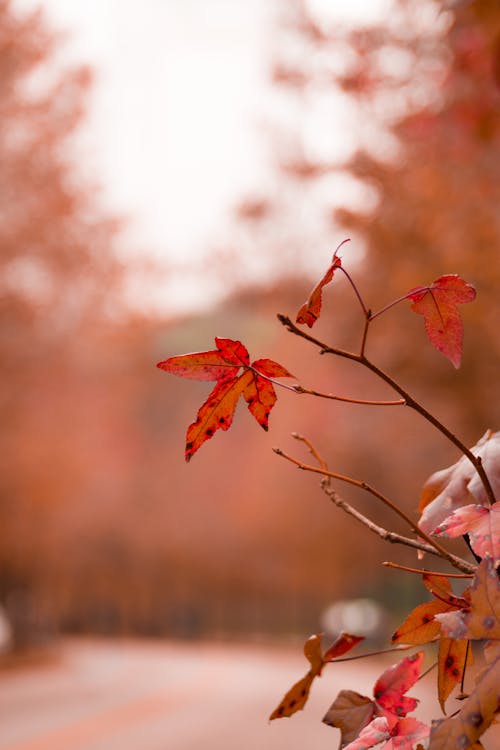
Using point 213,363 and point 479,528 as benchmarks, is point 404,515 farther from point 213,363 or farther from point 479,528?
point 213,363

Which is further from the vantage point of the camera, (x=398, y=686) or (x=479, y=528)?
(x=398, y=686)

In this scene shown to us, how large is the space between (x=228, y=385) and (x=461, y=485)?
211mm

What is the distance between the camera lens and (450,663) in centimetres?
84

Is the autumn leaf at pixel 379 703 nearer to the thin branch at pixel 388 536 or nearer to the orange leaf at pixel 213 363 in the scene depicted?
the thin branch at pixel 388 536

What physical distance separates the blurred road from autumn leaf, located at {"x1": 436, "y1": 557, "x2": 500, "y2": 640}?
8.44m

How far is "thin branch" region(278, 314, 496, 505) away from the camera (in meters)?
0.72

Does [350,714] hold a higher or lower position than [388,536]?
lower

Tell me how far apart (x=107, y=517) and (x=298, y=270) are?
18.9m

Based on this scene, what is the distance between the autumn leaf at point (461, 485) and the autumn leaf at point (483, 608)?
0.39 ft

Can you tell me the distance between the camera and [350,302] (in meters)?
11.3

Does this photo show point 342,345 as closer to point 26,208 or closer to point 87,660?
point 26,208

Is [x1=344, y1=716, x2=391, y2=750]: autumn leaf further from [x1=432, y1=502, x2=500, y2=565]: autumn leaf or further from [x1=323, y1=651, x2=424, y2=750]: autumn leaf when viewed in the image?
[x1=432, y1=502, x2=500, y2=565]: autumn leaf

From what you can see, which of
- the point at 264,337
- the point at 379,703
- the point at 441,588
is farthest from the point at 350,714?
the point at 264,337

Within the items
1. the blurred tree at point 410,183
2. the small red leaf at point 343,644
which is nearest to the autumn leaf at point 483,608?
the small red leaf at point 343,644
